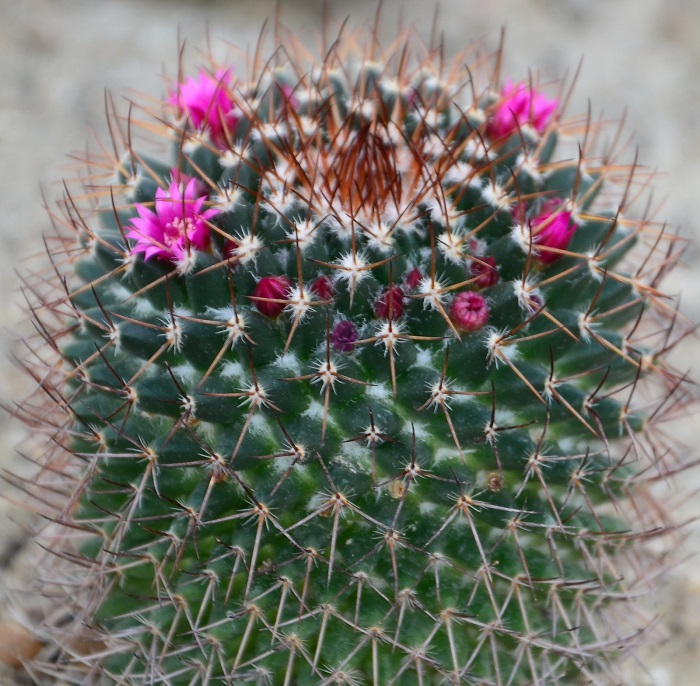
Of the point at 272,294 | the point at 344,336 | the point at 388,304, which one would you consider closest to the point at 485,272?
the point at 388,304

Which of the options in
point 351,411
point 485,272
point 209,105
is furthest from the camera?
point 209,105

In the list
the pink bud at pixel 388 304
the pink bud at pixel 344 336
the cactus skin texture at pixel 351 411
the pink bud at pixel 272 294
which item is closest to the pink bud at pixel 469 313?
the cactus skin texture at pixel 351 411

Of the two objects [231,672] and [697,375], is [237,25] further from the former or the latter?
[231,672]

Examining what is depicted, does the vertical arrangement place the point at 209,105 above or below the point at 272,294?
above

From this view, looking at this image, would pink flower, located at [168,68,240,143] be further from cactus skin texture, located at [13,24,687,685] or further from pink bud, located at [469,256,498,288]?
pink bud, located at [469,256,498,288]

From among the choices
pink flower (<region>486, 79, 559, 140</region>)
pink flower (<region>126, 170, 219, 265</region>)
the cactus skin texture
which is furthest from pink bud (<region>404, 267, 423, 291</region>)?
pink flower (<region>486, 79, 559, 140</region>)

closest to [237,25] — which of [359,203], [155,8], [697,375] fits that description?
[155,8]

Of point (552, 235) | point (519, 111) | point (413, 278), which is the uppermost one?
point (519, 111)

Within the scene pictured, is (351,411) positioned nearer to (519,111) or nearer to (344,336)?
(344,336)
